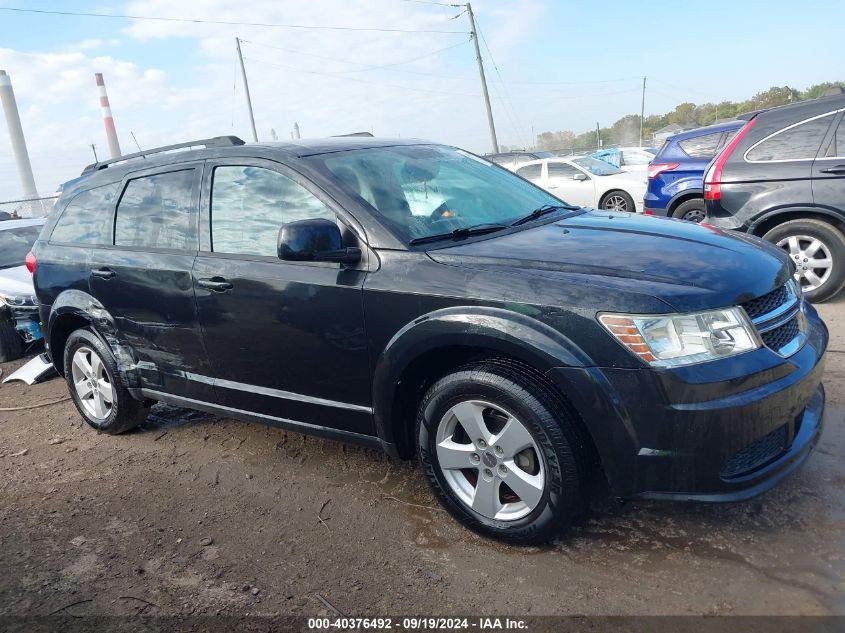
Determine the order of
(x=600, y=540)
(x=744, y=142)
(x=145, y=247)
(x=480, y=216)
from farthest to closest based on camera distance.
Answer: (x=744, y=142) → (x=145, y=247) → (x=480, y=216) → (x=600, y=540)

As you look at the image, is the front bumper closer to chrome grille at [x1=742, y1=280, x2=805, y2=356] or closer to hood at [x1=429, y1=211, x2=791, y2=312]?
chrome grille at [x1=742, y1=280, x2=805, y2=356]

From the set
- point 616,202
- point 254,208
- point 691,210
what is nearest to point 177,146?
point 254,208

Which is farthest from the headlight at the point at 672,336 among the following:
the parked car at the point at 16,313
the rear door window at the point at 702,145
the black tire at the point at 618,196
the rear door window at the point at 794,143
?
the black tire at the point at 618,196

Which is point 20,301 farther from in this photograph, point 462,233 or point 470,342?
point 470,342

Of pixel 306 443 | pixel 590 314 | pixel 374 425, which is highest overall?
pixel 590 314

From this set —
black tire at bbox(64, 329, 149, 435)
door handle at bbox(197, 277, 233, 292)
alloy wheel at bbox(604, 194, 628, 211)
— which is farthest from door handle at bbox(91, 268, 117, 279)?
alloy wheel at bbox(604, 194, 628, 211)

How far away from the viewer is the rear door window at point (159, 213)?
3.76 m

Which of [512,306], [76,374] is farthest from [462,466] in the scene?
[76,374]

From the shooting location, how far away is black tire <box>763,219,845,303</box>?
584cm

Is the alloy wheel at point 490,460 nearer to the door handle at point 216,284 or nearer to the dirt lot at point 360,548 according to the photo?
the dirt lot at point 360,548

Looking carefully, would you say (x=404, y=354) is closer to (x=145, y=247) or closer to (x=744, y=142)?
(x=145, y=247)

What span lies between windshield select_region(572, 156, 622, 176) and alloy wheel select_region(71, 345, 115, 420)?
11.1 m

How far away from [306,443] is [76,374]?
1879mm

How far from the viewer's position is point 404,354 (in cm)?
290
